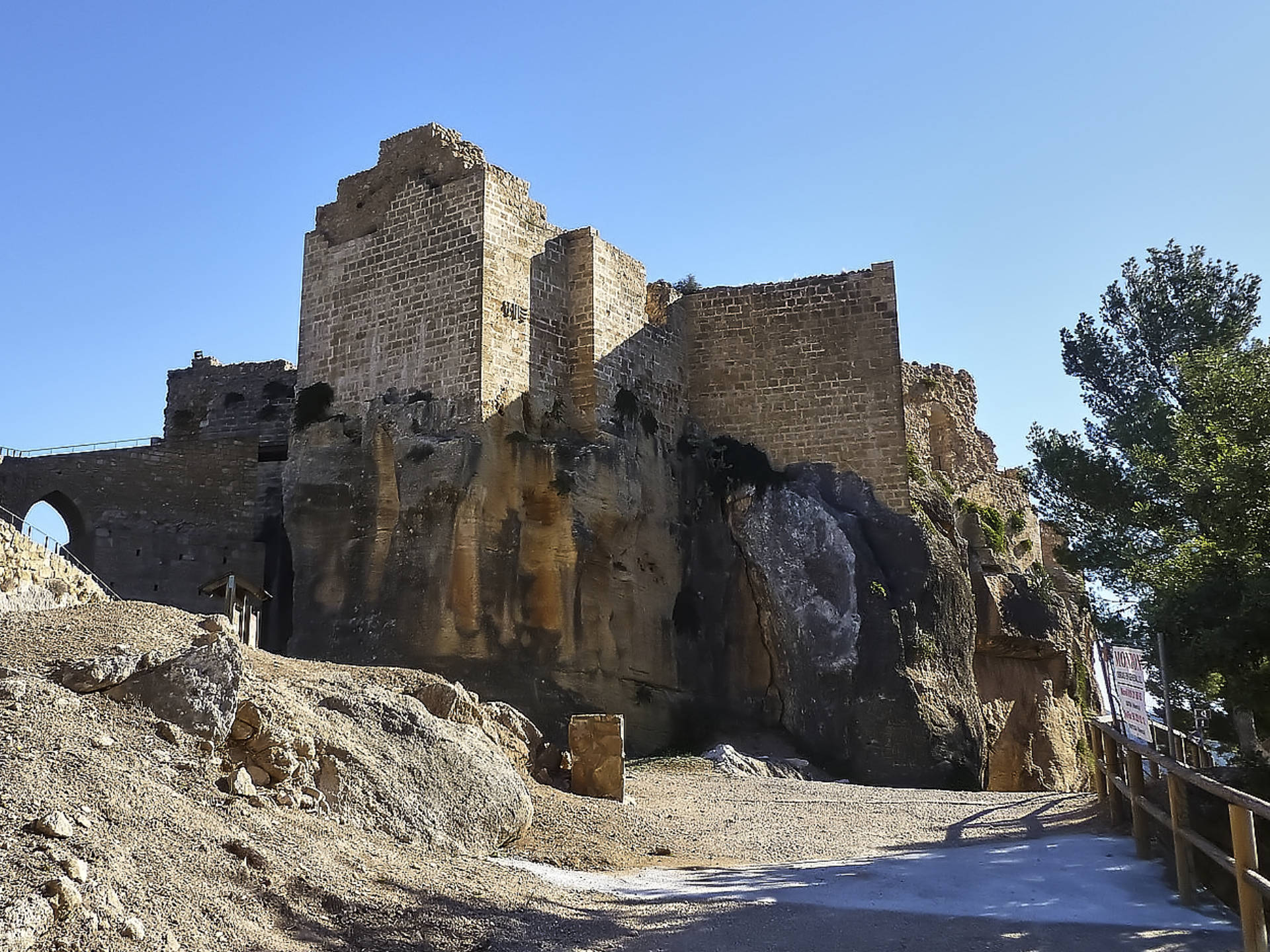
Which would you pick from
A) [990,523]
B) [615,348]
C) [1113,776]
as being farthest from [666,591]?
[1113,776]

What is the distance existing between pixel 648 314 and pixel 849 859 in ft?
44.8

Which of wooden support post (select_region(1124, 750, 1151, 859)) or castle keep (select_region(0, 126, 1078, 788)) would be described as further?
castle keep (select_region(0, 126, 1078, 788))

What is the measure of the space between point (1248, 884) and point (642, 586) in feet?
45.5

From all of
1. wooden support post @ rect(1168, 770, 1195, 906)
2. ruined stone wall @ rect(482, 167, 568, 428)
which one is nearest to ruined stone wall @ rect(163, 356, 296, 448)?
ruined stone wall @ rect(482, 167, 568, 428)

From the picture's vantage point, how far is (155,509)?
22719 mm

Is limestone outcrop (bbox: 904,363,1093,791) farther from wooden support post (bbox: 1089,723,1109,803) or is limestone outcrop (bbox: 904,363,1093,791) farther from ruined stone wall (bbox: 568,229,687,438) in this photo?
wooden support post (bbox: 1089,723,1109,803)

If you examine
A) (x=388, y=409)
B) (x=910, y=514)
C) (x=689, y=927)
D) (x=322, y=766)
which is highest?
(x=388, y=409)

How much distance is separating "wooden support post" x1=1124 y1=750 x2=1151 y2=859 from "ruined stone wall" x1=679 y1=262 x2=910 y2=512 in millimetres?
11707

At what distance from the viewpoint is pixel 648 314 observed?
22094mm

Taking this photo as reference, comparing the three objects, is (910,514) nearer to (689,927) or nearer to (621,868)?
(621,868)

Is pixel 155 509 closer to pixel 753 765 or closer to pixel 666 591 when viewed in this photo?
pixel 666 591

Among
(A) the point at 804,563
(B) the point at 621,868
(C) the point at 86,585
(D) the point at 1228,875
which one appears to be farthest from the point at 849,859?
(A) the point at 804,563

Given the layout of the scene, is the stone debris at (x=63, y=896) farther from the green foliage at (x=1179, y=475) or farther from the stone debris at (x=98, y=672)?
the green foliage at (x=1179, y=475)

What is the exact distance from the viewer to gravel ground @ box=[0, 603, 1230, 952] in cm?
577
